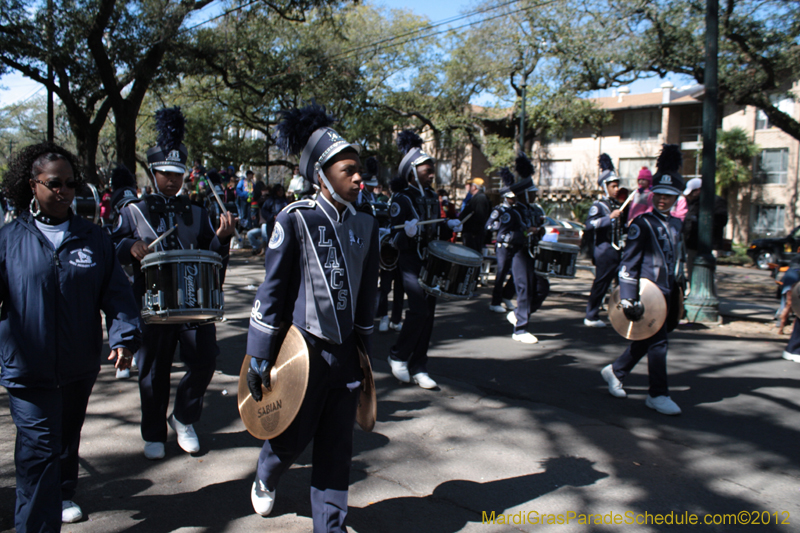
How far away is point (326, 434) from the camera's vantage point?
3.05 m

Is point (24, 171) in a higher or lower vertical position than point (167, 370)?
higher

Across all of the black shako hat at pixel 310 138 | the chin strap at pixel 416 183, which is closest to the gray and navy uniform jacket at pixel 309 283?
the black shako hat at pixel 310 138

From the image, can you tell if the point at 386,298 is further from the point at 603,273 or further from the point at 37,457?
the point at 37,457

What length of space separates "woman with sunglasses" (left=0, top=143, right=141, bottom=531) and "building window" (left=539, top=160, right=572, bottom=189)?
4198 centimetres

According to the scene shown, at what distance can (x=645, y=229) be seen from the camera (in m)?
5.27

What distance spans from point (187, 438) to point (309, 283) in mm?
1942

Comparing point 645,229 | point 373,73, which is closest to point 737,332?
point 645,229

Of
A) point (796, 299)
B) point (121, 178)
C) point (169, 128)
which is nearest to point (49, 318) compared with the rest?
point (169, 128)

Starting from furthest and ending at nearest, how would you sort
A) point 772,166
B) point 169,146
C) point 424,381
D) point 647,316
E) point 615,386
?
1. point 772,166
2. point 424,381
3. point 615,386
4. point 647,316
5. point 169,146

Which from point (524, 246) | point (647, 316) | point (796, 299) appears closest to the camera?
point (647, 316)

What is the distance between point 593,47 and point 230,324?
15213mm

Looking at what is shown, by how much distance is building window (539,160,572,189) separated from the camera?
141 ft

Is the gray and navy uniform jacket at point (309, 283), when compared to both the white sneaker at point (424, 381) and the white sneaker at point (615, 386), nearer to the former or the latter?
the white sneaker at point (424, 381)

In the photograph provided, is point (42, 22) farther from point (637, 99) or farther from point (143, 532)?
point (637, 99)
